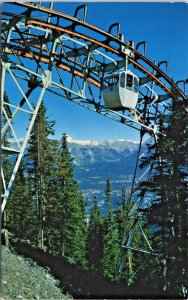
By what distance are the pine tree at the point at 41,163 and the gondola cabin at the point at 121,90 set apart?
1383cm

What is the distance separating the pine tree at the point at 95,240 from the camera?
3875 cm

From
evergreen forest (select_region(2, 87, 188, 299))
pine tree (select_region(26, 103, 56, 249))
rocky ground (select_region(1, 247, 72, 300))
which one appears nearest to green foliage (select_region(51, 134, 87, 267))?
evergreen forest (select_region(2, 87, 188, 299))

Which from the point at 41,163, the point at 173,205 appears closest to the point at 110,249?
the point at 41,163

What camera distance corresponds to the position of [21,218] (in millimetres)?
34406

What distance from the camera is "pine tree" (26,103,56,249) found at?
95.7 ft

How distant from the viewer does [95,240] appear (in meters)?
41.2

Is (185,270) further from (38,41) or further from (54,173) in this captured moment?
(54,173)

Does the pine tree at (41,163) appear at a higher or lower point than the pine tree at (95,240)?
higher

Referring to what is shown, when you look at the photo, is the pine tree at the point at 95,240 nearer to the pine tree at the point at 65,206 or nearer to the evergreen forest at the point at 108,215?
the evergreen forest at the point at 108,215

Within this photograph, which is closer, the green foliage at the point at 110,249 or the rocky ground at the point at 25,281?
the rocky ground at the point at 25,281

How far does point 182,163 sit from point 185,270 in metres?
A: 4.13

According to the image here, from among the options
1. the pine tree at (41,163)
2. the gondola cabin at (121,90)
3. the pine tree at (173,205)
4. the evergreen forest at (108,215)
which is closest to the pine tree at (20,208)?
the evergreen forest at (108,215)

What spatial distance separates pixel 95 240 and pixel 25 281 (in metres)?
30.4

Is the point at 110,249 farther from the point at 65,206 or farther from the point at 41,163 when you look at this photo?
the point at 41,163
